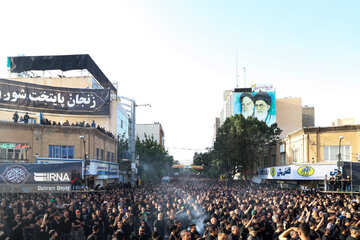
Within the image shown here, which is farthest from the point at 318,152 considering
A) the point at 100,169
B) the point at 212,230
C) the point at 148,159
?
the point at 148,159

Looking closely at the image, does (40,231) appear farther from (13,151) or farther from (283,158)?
(283,158)

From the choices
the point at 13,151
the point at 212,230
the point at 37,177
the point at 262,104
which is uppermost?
the point at 262,104

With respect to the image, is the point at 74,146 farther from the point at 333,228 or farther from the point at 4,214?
the point at 333,228

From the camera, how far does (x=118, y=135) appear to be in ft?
161

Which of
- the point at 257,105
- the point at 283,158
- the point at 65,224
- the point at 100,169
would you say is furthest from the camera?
the point at 257,105

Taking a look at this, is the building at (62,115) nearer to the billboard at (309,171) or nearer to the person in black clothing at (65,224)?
the person in black clothing at (65,224)

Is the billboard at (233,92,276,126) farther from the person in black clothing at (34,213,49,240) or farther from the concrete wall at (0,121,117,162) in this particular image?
the person in black clothing at (34,213,49,240)

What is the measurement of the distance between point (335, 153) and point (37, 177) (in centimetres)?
2970

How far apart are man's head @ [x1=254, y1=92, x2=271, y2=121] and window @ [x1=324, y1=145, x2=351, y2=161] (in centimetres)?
4866

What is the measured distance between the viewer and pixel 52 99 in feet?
127

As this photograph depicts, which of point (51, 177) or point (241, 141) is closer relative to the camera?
point (51, 177)

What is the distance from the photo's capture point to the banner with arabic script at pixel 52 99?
3503cm

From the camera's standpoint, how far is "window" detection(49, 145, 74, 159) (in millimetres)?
31578

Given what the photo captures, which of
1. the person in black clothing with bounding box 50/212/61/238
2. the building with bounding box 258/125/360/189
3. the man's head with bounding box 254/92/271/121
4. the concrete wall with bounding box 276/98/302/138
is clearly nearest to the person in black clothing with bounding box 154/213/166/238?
the person in black clothing with bounding box 50/212/61/238
